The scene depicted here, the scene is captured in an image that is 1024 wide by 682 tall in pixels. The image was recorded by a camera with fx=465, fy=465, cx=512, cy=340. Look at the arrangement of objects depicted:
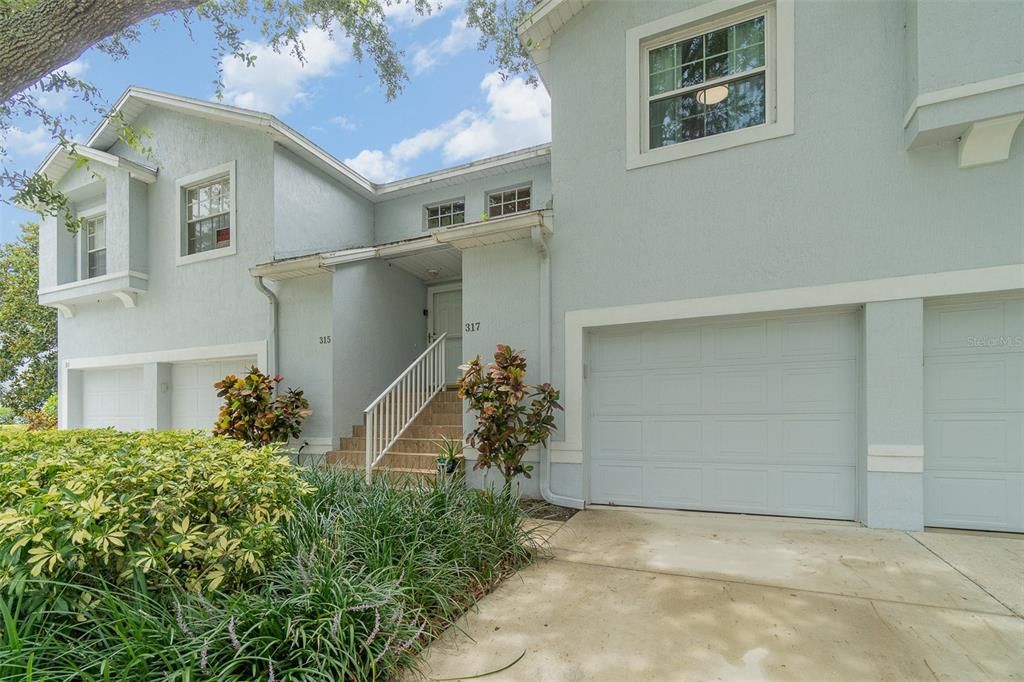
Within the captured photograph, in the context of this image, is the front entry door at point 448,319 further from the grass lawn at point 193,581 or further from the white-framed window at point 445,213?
the grass lawn at point 193,581

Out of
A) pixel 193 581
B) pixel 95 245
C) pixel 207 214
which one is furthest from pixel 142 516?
pixel 95 245

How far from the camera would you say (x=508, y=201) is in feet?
29.5

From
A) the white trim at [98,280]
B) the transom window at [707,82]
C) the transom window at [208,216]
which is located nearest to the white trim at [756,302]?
the transom window at [707,82]

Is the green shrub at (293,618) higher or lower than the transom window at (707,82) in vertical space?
lower

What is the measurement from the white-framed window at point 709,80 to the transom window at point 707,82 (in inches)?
0.4

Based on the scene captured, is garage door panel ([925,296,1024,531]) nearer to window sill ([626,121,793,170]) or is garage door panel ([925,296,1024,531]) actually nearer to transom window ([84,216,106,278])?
window sill ([626,121,793,170])

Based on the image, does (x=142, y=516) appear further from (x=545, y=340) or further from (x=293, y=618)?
(x=545, y=340)

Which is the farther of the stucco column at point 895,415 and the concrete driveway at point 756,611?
the stucco column at point 895,415

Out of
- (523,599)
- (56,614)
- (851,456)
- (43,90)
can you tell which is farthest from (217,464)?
(43,90)

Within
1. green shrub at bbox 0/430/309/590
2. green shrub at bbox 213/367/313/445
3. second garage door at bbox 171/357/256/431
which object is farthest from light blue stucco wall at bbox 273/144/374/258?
green shrub at bbox 0/430/309/590

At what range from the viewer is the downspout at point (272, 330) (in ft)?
25.1

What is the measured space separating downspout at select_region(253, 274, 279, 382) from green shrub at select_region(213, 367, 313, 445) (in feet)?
1.71

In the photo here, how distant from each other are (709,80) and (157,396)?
33.7 ft

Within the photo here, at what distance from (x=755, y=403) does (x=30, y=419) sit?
15.4 m
